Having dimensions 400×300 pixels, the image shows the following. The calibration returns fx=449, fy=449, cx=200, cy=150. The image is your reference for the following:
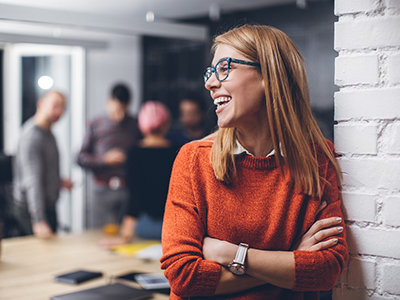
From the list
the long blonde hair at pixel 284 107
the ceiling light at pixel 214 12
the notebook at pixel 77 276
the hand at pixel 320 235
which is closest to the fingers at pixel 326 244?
the hand at pixel 320 235

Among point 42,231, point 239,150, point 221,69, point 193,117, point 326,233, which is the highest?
point 221,69

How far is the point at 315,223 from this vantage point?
4.06ft

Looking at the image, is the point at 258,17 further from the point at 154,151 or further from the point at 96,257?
the point at 96,257

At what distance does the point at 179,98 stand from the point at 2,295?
4.01 metres

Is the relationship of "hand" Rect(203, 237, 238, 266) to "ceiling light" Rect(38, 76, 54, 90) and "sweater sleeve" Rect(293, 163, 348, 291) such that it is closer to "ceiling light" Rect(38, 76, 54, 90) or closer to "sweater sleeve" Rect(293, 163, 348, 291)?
"sweater sleeve" Rect(293, 163, 348, 291)

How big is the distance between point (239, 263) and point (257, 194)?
20 centimetres

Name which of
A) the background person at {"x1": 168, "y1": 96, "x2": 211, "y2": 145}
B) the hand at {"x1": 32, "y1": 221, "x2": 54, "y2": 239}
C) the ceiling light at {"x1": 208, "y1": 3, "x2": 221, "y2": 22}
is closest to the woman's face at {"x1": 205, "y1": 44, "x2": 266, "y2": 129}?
Result: the hand at {"x1": 32, "y1": 221, "x2": 54, "y2": 239}

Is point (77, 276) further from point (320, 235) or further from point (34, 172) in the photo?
point (34, 172)

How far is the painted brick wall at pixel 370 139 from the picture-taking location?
1173mm

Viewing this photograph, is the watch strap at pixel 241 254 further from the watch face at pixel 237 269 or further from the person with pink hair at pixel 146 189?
the person with pink hair at pixel 146 189

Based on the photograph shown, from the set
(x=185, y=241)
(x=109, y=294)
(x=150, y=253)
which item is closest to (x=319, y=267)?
(x=185, y=241)

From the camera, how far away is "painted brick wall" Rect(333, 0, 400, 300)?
1173 millimetres

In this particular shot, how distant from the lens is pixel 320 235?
47.8 inches

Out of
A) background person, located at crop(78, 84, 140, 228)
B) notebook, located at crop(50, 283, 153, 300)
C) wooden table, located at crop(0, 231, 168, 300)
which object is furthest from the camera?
background person, located at crop(78, 84, 140, 228)
